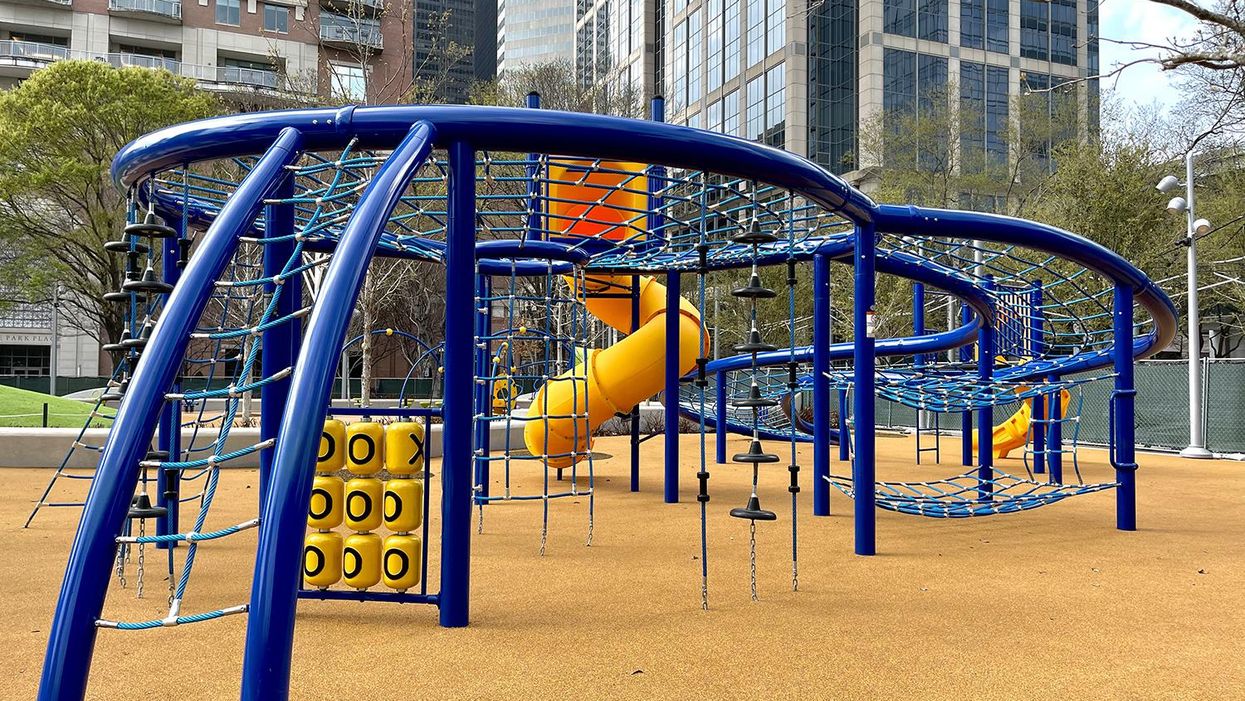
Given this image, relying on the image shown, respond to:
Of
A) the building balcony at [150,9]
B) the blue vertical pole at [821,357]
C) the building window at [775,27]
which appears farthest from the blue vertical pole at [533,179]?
the building window at [775,27]

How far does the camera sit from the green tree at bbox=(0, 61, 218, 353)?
27.4 metres

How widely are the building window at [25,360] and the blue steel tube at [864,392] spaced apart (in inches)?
1777

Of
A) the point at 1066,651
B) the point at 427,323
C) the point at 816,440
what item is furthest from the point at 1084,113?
the point at 1066,651

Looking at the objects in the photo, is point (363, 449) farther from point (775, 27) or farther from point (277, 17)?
point (775, 27)

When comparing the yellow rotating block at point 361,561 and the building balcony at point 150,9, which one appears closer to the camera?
the yellow rotating block at point 361,561

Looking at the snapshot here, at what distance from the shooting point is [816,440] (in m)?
9.80

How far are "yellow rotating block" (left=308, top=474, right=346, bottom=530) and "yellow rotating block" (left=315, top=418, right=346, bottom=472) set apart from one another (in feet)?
0.24

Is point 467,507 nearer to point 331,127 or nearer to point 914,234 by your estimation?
point 331,127

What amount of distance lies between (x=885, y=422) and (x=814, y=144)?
84.6 feet

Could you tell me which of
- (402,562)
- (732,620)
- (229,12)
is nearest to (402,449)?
(402,562)

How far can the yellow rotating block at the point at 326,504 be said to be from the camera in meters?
5.38

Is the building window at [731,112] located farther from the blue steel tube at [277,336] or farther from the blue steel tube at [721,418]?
the blue steel tube at [277,336]

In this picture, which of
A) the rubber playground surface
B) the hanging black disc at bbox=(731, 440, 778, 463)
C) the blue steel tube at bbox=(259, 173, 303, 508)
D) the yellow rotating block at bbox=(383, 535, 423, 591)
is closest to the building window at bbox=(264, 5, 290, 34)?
the rubber playground surface

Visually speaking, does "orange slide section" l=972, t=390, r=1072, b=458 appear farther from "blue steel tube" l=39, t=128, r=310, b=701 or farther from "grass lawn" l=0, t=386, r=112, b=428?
"grass lawn" l=0, t=386, r=112, b=428
